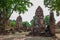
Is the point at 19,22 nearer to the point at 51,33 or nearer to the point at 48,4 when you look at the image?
the point at 48,4

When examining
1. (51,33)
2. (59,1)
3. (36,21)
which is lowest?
(51,33)

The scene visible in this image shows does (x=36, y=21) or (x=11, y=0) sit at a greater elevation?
(x=11, y=0)

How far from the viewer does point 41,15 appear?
117 ft

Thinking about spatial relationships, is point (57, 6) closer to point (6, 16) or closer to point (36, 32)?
point (36, 32)

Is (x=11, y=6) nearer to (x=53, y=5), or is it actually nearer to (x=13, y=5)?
(x=13, y=5)

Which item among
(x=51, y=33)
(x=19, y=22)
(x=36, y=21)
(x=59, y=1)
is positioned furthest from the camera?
(x=19, y=22)

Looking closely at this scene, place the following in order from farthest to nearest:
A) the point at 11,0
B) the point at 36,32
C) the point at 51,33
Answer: the point at 11,0, the point at 36,32, the point at 51,33

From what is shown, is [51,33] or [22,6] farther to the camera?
[22,6]

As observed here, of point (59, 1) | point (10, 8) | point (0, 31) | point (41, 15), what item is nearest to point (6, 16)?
point (10, 8)

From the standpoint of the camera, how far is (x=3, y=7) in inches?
1215

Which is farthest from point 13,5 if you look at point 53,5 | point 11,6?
point 53,5

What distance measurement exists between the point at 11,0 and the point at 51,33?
10666 millimetres

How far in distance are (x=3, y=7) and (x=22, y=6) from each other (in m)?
4.22

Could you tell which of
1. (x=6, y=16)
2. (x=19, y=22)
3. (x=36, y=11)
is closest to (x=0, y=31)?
(x=6, y=16)
